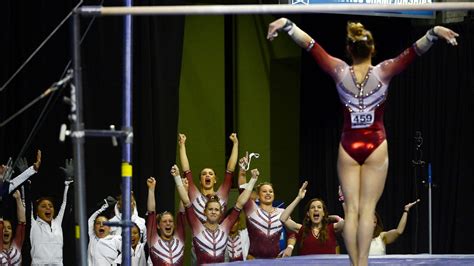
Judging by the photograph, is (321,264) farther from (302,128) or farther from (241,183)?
(302,128)

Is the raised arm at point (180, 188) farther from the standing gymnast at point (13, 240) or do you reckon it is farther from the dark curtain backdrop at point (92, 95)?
the standing gymnast at point (13, 240)

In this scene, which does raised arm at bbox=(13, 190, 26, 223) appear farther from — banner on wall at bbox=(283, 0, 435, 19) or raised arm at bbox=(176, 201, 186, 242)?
banner on wall at bbox=(283, 0, 435, 19)

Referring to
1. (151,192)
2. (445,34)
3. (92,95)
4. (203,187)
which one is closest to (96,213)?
(151,192)

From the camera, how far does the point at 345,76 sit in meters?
5.30

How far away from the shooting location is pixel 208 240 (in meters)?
8.34

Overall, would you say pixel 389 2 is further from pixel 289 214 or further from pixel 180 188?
pixel 180 188

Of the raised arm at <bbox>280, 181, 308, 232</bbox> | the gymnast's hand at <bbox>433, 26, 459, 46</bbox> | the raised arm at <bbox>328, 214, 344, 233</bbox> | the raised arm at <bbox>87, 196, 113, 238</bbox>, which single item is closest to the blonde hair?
the gymnast's hand at <bbox>433, 26, 459, 46</bbox>

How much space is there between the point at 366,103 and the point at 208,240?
343 cm

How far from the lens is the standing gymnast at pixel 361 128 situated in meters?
5.20

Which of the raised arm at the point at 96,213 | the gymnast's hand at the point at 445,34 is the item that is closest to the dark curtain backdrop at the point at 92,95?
the raised arm at the point at 96,213

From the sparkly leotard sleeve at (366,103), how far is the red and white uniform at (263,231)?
339cm

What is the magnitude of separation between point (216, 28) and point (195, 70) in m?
0.63

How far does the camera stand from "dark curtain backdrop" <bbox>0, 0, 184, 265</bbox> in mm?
9415

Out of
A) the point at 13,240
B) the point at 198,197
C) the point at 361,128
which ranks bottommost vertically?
the point at 13,240
